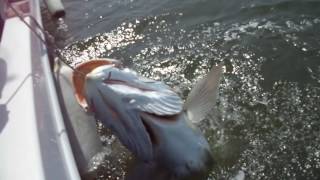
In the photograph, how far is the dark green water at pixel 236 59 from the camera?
13.5ft

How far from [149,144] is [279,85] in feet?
5.84

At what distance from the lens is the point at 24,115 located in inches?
149

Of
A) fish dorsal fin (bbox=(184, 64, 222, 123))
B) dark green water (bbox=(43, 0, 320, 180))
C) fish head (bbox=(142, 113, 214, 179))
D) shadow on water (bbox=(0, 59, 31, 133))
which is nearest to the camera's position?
fish head (bbox=(142, 113, 214, 179))

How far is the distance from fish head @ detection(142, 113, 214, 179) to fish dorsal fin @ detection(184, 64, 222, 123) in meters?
0.16

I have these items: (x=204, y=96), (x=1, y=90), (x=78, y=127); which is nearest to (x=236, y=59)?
(x=204, y=96)

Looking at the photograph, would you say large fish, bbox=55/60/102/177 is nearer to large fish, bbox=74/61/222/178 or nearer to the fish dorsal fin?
large fish, bbox=74/61/222/178

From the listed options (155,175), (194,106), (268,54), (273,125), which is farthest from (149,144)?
(268,54)

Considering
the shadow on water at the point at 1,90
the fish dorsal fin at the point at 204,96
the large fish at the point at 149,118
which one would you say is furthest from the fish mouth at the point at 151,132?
the shadow on water at the point at 1,90

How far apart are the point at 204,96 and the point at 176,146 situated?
47 cm

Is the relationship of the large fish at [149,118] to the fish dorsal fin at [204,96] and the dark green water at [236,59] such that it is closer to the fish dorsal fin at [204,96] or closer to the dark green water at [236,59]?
the fish dorsal fin at [204,96]

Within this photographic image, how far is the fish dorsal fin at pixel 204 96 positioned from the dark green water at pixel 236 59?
516mm

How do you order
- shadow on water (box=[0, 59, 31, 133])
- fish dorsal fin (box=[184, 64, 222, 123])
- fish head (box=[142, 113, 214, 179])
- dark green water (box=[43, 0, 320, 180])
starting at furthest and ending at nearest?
dark green water (box=[43, 0, 320, 180])
shadow on water (box=[0, 59, 31, 133])
fish dorsal fin (box=[184, 64, 222, 123])
fish head (box=[142, 113, 214, 179])

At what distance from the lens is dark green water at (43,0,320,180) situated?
4.11 metres

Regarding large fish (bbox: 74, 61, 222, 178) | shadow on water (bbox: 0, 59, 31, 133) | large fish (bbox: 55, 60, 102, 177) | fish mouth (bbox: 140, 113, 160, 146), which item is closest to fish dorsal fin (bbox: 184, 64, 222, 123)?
large fish (bbox: 74, 61, 222, 178)
